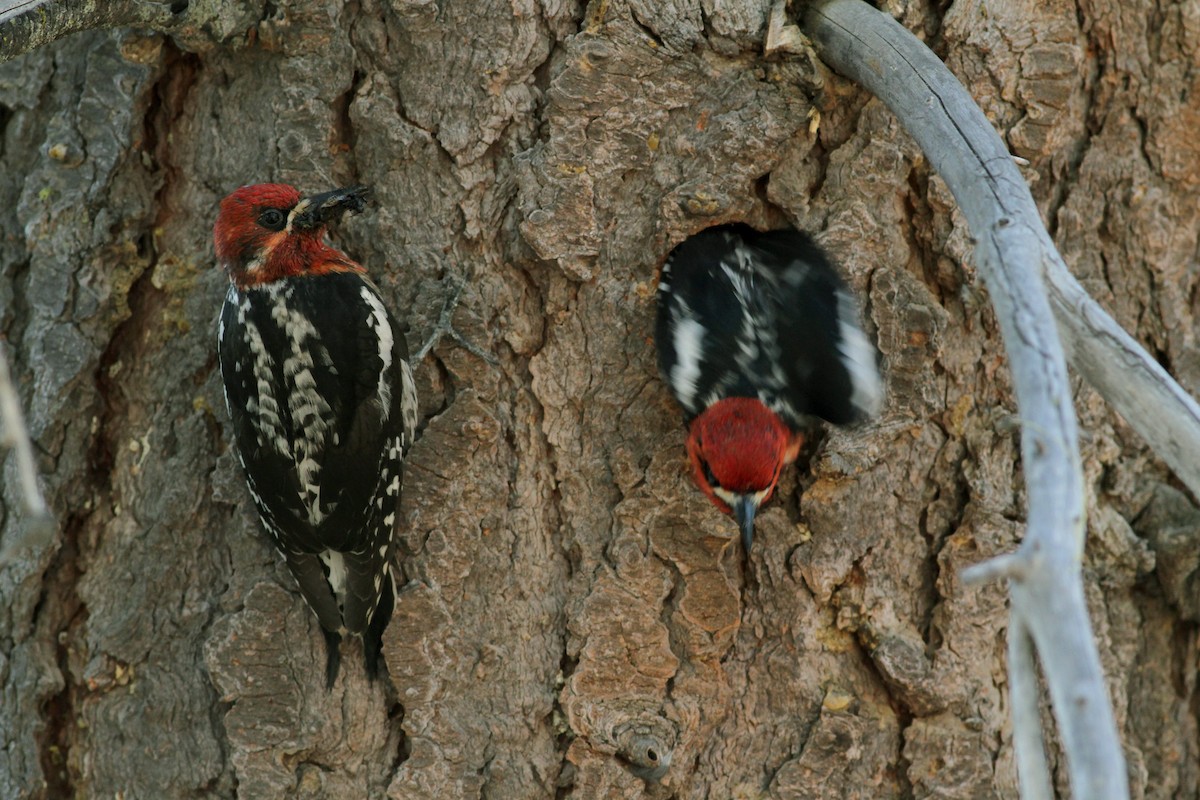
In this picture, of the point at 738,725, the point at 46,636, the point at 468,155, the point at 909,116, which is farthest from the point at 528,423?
the point at 46,636

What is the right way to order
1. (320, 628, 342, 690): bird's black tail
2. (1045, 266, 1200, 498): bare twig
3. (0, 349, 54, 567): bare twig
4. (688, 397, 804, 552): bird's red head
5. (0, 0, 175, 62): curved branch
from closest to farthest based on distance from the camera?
(0, 349, 54, 567): bare twig, (1045, 266, 1200, 498): bare twig, (0, 0, 175, 62): curved branch, (688, 397, 804, 552): bird's red head, (320, 628, 342, 690): bird's black tail

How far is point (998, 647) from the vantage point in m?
3.07

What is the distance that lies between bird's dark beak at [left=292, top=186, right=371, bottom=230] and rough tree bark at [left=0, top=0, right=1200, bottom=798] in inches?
2.9

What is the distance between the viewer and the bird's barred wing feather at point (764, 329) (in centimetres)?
304

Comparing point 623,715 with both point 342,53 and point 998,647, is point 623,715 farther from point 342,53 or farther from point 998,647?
point 342,53

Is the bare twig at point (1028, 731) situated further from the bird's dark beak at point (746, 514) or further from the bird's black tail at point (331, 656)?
the bird's black tail at point (331, 656)

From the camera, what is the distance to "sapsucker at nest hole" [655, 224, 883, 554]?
2.88m

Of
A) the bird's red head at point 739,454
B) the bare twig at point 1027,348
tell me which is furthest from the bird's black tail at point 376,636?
the bare twig at point 1027,348

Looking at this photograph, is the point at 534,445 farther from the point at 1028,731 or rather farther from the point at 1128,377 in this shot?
the point at 1028,731

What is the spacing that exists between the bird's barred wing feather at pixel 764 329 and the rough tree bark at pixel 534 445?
76 mm

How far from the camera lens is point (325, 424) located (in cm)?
324

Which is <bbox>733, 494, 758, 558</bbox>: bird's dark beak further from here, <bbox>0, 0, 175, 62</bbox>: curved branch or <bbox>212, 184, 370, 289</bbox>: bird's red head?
<bbox>0, 0, 175, 62</bbox>: curved branch

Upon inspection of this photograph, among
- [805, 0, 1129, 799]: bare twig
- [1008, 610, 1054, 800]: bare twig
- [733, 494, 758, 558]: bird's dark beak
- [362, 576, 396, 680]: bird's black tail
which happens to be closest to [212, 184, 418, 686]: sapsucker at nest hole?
[362, 576, 396, 680]: bird's black tail

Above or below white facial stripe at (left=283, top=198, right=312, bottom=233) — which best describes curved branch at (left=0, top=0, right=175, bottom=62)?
above
